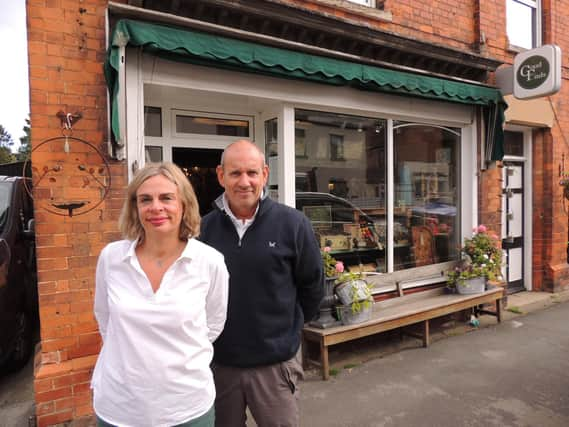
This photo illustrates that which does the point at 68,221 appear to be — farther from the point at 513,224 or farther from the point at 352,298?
the point at 513,224

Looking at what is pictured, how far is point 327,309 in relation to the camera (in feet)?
13.5

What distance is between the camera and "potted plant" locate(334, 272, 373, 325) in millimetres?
→ 4051

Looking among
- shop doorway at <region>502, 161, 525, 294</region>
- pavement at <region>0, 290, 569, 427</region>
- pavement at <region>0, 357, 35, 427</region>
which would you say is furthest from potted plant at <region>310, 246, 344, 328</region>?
shop doorway at <region>502, 161, 525, 294</region>

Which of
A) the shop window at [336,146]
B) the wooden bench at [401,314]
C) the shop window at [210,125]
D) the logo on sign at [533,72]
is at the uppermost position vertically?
the logo on sign at [533,72]

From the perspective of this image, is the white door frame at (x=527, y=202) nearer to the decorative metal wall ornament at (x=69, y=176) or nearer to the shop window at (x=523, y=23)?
the shop window at (x=523, y=23)

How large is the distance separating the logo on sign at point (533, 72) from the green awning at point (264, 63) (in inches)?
23.7

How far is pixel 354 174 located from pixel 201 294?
3702 mm

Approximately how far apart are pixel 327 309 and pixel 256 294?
87.9 inches

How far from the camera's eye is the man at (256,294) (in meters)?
2.02

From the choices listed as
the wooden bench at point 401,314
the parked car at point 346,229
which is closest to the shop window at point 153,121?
the parked car at point 346,229

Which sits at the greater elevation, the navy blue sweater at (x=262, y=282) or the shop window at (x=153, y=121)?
the shop window at (x=153, y=121)

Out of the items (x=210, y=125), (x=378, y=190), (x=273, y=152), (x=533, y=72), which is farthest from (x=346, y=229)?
(x=533, y=72)

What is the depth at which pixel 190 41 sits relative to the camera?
327cm

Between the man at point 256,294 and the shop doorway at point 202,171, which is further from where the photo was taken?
the shop doorway at point 202,171
